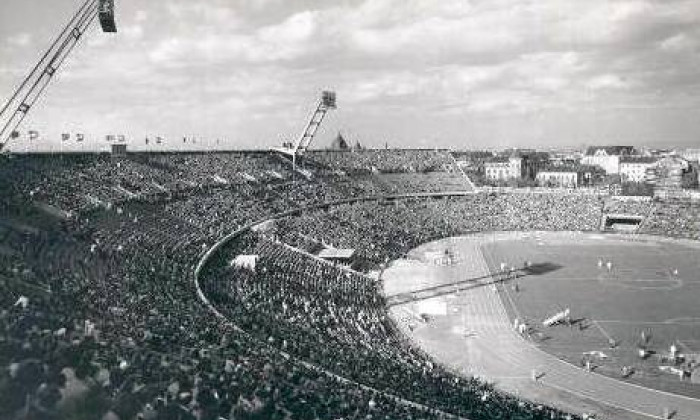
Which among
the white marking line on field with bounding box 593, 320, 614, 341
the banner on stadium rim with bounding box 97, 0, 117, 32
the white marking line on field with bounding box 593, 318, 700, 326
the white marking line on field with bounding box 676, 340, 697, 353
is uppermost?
the banner on stadium rim with bounding box 97, 0, 117, 32

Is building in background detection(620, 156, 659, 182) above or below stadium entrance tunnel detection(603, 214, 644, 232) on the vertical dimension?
above

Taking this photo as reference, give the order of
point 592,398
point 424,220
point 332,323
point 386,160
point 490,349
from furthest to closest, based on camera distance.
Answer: point 386,160 → point 424,220 → point 490,349 → point 332,323 → point 592,398

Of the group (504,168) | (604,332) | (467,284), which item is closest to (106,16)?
(604,332)

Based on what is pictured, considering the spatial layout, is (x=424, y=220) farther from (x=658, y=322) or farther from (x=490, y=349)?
(x=490, y=349)

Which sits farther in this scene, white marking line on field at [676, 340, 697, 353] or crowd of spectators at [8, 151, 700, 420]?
white marking line on field at [676, 340, 697, 353]

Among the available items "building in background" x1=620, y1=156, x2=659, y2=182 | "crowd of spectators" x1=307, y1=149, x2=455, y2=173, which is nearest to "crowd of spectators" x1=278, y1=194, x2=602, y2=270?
"crowd of spectators" x1=307, y1=149, x2=455, y2=173

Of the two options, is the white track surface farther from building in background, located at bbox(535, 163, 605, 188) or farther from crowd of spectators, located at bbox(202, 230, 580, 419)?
building in background, located at bbox(535, 163, 605, 188)
